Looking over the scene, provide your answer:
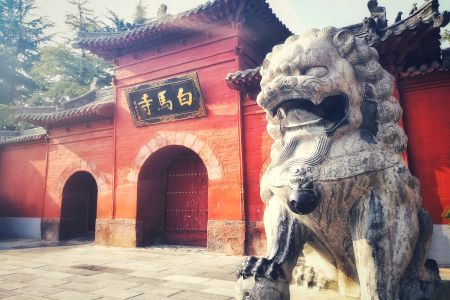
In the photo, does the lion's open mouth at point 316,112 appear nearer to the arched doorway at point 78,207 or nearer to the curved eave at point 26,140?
the arched doorway at point 78,207

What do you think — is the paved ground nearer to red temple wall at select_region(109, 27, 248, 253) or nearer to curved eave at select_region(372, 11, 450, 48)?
red temple wall at select_region(109, 27, 248, 253)

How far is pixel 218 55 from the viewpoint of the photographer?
289 inches

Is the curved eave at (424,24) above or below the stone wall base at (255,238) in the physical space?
above

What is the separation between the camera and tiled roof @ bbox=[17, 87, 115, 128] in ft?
27.9

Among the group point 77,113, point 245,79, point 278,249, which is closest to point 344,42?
point 278,249

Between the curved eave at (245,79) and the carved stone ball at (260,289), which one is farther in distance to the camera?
the curved eave at (245,79)

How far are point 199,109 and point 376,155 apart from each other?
570cm

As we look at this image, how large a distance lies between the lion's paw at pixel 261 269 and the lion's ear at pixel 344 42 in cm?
144

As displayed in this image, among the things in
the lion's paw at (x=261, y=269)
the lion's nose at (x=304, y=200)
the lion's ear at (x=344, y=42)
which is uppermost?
the lion's ear at (x=344, y=42)

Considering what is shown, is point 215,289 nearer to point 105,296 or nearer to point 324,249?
point 105,296

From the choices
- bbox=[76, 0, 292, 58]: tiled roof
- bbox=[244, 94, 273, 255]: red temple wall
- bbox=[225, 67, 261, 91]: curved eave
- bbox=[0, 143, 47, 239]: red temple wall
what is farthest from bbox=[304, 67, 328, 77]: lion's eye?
bbox=[0, 143, 47, 239]: red temple wall

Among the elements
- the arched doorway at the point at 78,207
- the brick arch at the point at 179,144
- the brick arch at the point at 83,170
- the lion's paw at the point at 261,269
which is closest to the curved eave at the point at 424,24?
the brick arch at the point at 179,144

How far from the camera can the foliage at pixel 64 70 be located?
18.4m

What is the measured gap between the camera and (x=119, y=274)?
15.4 ft
